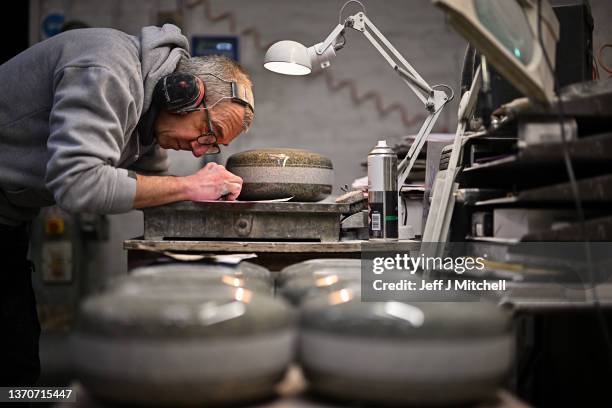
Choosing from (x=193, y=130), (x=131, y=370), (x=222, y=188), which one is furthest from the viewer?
(x=193, y=130)

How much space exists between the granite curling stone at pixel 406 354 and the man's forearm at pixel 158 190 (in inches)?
42.3

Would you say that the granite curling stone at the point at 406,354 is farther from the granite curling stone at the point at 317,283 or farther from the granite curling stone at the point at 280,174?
the granite curling stone at the point at 280,174

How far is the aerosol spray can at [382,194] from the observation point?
1.74 meters

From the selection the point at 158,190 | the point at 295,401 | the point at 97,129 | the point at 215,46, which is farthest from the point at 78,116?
the point at 215,46

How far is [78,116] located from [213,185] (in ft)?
1.45

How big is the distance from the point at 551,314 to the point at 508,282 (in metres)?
0.12

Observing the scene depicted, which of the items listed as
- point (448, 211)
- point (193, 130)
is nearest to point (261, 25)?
point (193, 130)

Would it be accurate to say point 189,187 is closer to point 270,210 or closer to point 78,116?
point 270,210

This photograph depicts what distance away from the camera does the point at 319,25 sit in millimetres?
4305

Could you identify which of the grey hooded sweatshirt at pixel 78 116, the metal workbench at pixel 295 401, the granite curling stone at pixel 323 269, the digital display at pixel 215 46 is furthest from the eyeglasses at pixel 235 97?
the digital display at pixel 215 46

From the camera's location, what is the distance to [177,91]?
1.71 meters

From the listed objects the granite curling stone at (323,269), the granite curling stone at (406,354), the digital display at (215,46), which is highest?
the digital display at (215,46)

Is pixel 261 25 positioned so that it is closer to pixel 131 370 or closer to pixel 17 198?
pixel 17 198

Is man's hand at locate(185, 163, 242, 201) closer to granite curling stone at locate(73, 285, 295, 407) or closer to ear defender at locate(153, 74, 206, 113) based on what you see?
ear defender at locate(153, 74, 206, 113)
